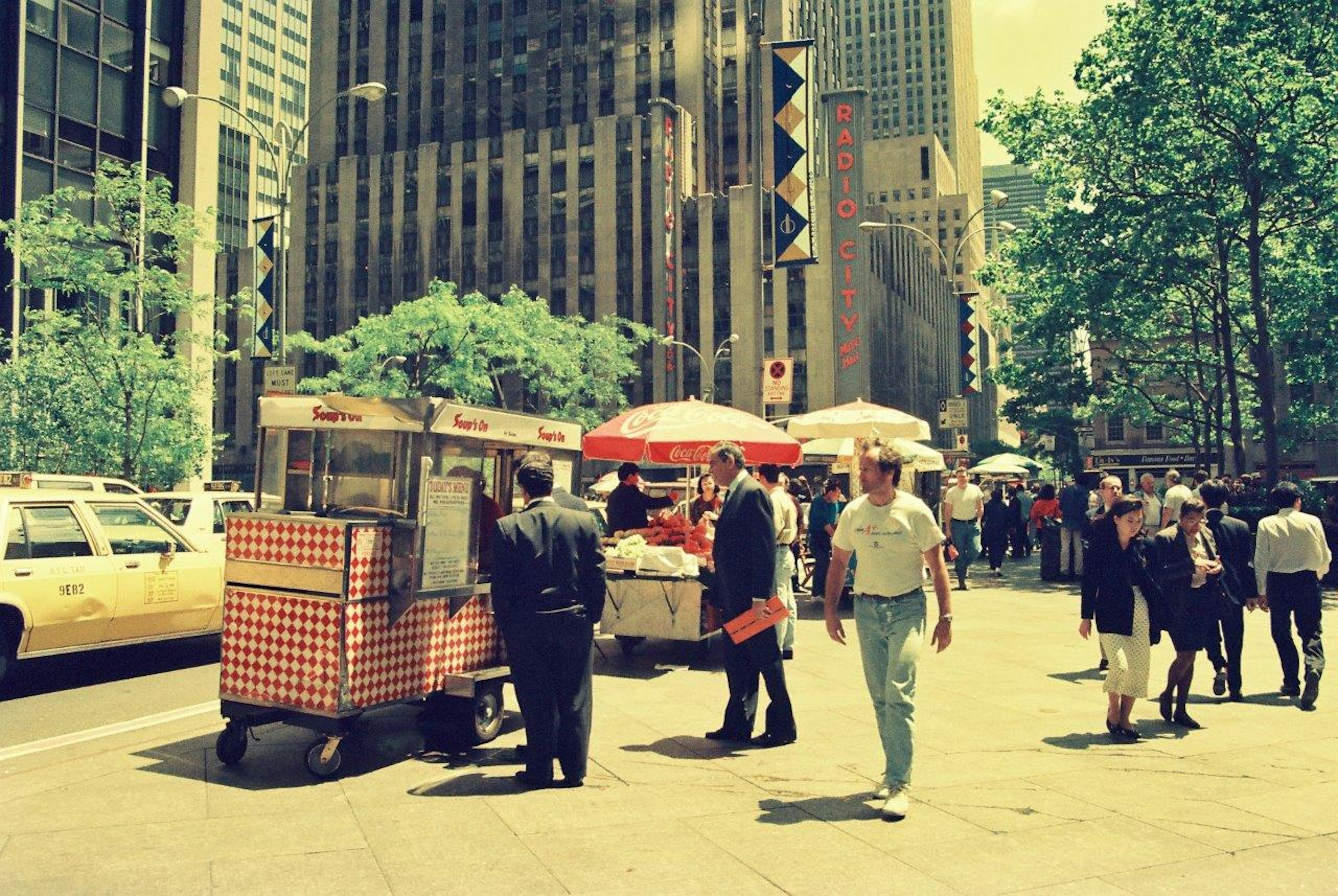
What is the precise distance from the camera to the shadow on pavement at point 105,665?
31.9ft

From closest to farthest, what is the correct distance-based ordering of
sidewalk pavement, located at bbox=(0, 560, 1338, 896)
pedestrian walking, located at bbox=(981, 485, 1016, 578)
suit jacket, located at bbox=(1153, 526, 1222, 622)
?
sidewalk pavement, located at bbox=(0, 560, 1338, 896) < suit jacket, located at bbox=(1153, 526, 1222, 622) < pedestrian walking, located at bbox=(981, 485, 1016, 578)

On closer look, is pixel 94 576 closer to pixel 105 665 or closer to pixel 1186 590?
pixel 105 665

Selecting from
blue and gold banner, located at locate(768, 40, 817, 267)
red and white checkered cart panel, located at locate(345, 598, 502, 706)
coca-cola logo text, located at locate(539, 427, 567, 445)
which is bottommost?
red and white checkered cart panel, located at locate(345, 598, 502, 706)

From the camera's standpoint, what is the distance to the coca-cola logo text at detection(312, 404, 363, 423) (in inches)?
266

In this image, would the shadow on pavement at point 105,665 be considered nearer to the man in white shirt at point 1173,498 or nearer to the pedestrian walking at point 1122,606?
the pedestrian walking at point 1122,606

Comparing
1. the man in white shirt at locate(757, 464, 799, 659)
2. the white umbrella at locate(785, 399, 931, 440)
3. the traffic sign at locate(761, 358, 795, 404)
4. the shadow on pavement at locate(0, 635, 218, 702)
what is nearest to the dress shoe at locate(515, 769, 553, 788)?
the man in white shirt at locate(757, 464, 799, 659)

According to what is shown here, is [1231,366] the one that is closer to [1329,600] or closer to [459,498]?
[1329,600]

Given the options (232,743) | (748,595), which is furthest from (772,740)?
(232,743)

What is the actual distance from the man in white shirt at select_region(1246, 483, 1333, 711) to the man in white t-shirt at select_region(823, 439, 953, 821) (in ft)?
16.0

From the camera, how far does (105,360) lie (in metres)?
22.6

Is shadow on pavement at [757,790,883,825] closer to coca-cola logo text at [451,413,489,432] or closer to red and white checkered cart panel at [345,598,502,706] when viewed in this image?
red and white checkered cart panel at [345,598,502,706]

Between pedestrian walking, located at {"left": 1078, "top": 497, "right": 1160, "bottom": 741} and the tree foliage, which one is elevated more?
the tree foliage

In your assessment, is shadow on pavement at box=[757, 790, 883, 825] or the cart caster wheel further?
the cart caster wheel

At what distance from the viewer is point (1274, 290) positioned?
28.7 metres
